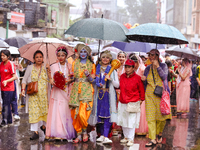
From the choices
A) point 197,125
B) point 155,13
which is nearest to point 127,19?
point 155,13

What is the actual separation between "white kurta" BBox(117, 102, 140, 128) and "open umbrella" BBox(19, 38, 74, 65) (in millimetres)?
1626

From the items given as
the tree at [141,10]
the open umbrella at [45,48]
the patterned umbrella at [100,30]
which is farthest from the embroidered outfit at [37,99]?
the tree at [141,10]

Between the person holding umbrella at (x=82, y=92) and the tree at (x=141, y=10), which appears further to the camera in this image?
the tree at (x=141, y=10)

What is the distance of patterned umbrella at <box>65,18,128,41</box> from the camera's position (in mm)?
6260

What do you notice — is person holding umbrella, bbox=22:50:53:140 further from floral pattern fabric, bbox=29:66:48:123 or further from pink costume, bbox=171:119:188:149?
pink costume, bbox=171:119:188:149

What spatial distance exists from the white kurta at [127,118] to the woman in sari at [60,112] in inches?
40.4

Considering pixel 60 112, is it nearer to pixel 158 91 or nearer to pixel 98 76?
pixel 98 76

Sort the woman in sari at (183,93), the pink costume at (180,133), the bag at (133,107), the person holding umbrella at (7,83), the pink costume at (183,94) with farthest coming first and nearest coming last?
the pink costume at (183,94), the woman in sari at (183,93), the person holding umbrella at (7,83), the pink costume at (180,133), the bag at (133,107)

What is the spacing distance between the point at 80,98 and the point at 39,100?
0.92 metres

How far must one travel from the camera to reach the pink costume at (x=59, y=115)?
6.77m

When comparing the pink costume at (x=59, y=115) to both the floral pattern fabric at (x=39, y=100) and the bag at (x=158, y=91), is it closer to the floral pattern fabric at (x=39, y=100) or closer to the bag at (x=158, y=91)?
the floral pattern fabric at (x=39, y=100)

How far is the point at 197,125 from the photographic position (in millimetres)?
9164

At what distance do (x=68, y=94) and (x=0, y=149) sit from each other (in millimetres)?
1711

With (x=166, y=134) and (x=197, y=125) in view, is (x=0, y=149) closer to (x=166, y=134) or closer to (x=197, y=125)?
(x=166, y=134)
